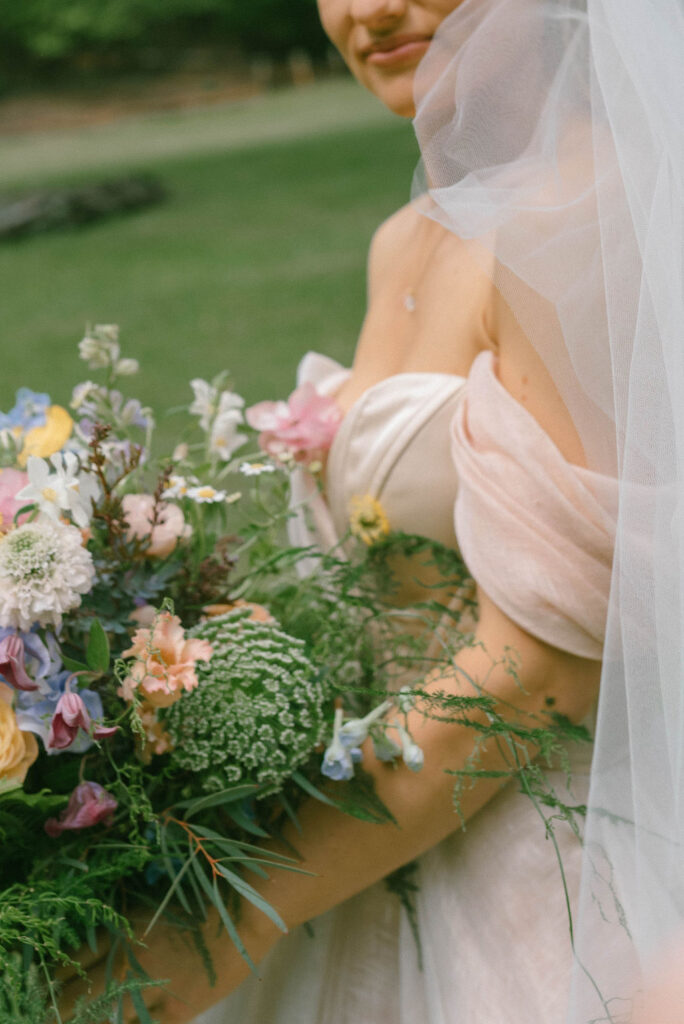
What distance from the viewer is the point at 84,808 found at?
1.05 meters

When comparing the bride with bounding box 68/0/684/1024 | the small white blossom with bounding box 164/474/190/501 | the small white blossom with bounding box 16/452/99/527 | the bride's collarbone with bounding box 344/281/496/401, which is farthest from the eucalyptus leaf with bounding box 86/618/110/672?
the bride's collarbone with bounding box 344/281/496/401

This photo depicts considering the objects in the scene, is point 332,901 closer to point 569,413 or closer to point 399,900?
point 399,900

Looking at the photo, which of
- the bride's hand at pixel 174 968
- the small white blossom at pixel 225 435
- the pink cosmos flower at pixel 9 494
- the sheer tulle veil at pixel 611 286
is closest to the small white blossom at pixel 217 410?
the small white blossom at pixel 225 435

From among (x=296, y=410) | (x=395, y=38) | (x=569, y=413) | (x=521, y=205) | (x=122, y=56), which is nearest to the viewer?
(x=521, y=205)

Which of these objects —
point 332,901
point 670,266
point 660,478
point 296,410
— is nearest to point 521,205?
point 670,266

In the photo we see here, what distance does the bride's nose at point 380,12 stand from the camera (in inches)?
51.1

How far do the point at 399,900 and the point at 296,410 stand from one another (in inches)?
26.8

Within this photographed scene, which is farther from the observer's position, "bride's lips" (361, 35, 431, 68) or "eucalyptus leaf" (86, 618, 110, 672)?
"bride's lips" (361, 35, 431, 68)

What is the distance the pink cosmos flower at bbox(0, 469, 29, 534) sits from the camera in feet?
3.61

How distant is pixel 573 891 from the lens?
1.21m

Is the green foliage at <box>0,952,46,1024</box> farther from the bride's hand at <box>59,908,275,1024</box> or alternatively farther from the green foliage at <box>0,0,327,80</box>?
the green foliage at <box>0,0,327,80</box>

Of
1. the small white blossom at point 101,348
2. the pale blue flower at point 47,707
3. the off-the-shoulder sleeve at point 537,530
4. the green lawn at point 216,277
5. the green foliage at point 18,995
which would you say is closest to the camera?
the green foliage at point 18,995

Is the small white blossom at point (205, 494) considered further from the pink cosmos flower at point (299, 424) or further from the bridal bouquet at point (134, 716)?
the pink cosmos flower at point (299, 424)

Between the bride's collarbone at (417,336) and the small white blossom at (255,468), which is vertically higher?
the bride's collarbone at (417,336)
